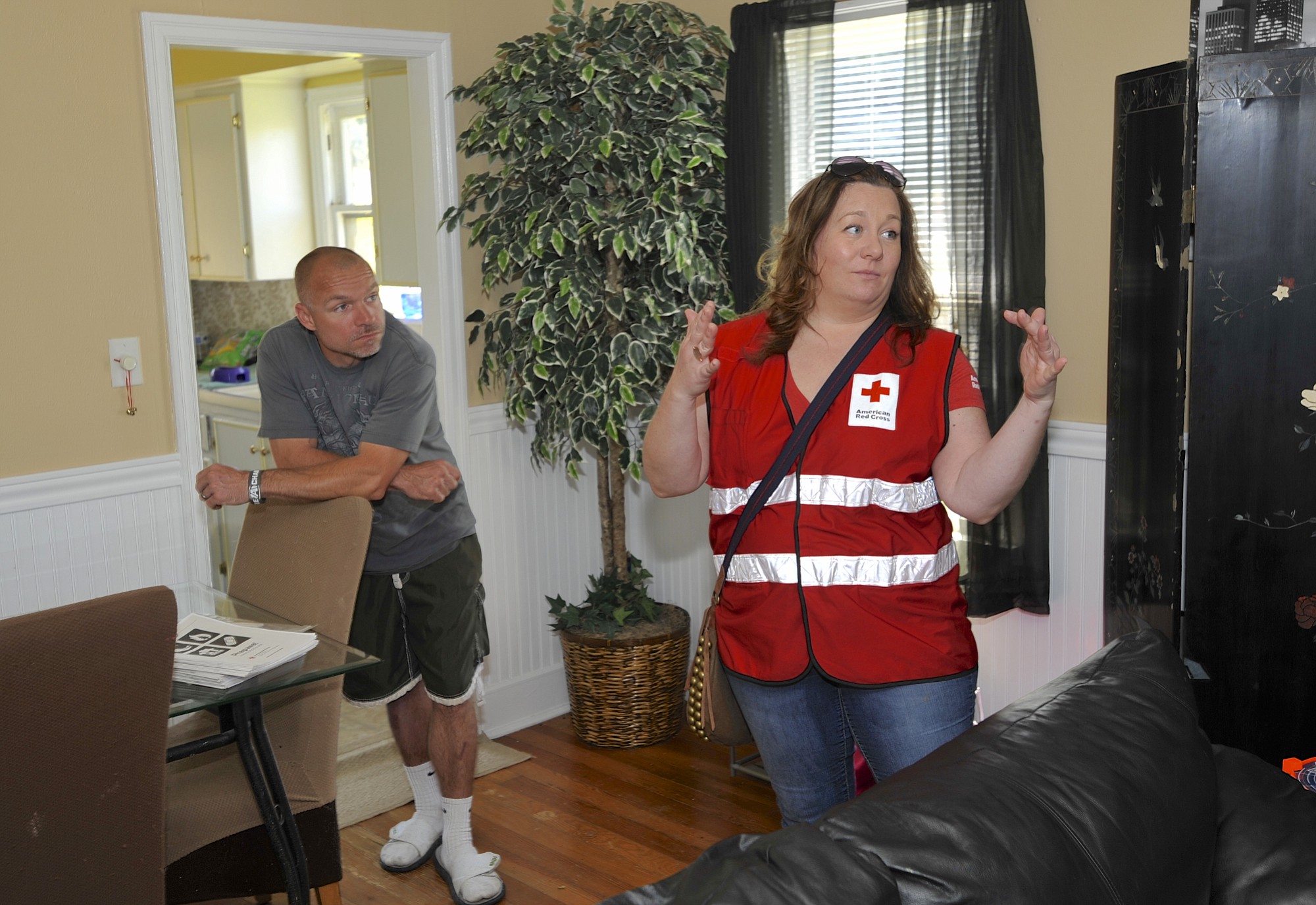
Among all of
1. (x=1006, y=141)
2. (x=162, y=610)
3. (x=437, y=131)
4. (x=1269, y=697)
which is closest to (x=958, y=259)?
(x=1006, y=141)

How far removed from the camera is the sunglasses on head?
1.93m

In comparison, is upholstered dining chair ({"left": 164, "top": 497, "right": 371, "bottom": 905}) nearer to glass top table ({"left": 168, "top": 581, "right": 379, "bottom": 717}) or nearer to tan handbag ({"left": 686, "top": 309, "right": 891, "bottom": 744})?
glass top table ({"left": 168, "top": 581, "right": 379, "bottom": 717})

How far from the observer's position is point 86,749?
1.76 m

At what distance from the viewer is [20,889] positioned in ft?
5.70

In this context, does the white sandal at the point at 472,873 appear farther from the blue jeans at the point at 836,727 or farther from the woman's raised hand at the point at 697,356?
the woman's raised hand at the point at 697,356

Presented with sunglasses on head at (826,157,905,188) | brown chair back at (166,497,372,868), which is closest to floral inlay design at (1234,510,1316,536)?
sunglasses on head at (826,157,905,188)

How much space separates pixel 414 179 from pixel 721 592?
2.19 meters

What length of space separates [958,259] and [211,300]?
14.1 ft

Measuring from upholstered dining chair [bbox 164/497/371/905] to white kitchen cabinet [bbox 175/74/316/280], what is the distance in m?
3.26

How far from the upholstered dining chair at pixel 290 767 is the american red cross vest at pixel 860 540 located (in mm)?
860

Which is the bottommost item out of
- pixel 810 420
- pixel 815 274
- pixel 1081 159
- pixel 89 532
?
pixel 89 532

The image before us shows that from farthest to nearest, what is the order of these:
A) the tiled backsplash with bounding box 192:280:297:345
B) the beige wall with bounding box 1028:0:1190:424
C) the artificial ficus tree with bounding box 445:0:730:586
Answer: the tiled backsplash with bounding box 192:280:297:345 → the artificial ficus tree with bounding box 445:0:730:586 → the beige wall with bounding box 1028:0:1190:424

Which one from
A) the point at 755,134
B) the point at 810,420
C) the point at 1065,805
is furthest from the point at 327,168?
the point at 1065,805

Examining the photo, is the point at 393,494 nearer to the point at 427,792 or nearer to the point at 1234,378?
the point at 427,792
